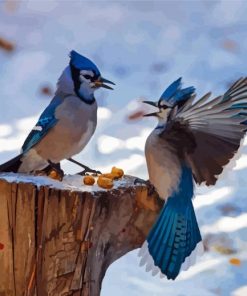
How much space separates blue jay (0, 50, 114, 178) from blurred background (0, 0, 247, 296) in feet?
1.31

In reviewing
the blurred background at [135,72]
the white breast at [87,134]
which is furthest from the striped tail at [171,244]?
the blurred background at [135,72]

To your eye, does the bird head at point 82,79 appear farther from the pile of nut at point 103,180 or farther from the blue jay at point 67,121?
the pile of nut at point 103,180

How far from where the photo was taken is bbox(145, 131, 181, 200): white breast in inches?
65.1

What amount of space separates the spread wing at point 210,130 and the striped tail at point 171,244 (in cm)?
10

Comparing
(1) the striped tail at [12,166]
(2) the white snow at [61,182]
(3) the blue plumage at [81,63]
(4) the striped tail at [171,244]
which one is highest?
(3) the blue plumage at [81,63]

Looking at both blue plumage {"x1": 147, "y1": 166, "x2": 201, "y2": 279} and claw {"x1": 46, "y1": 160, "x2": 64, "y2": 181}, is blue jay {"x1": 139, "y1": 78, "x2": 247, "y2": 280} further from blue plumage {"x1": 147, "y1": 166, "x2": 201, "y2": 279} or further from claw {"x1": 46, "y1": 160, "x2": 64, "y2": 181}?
claw {"x1": 46, "y1": 160, "x2": 64, "y2": 181}

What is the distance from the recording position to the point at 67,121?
1688 millimetres

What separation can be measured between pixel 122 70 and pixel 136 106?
101mm

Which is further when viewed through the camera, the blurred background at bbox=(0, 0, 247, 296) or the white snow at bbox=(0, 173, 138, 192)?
the blurred background at bbox=(0, 0, 247, 296)

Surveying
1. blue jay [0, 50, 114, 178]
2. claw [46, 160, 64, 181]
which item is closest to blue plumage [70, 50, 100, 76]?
blue jay [0, 50, 114, 178]

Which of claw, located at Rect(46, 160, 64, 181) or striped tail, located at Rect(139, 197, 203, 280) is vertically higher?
claw, located at Rect(46, 160, 64, 181)

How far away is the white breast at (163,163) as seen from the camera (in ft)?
5.42

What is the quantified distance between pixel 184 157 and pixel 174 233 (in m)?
0.15

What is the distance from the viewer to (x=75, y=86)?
5.61 ft
